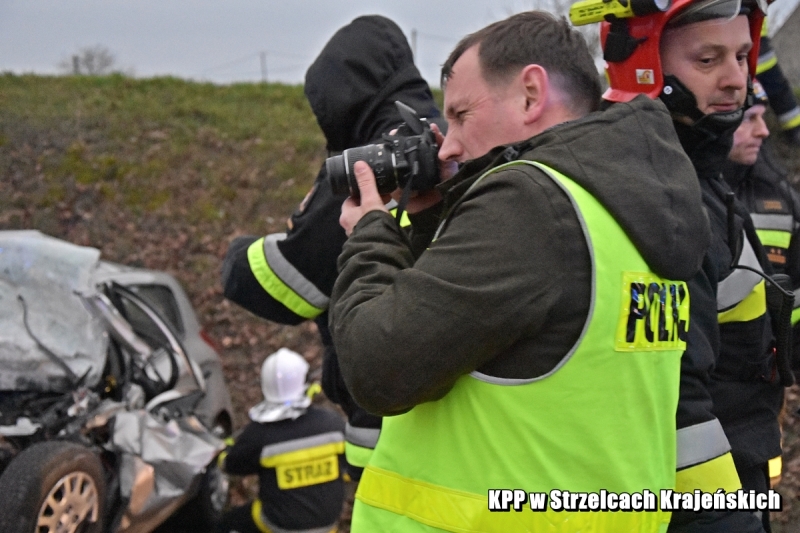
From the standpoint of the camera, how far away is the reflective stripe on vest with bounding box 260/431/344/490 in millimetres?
4617

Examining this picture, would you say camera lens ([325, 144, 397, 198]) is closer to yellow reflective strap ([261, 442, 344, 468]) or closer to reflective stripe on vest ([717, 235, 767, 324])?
reflective stripe on vest ([717, 235, 767, 324])

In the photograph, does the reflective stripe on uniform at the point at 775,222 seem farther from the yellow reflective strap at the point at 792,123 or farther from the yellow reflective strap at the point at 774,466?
the yellow reflective strap at the point at 792,123

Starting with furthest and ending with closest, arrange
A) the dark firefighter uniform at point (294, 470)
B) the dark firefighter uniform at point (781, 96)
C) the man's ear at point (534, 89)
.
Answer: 1. the dark firefighter uniform at point (781, 96)
2. the dark firefighter uniform at point (294, 470)
3. the man's ear at point (534, 89)

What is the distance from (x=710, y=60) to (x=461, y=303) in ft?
3.82

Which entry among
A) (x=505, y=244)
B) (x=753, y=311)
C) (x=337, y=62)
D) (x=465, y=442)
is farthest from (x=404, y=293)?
(x=337, y=62)

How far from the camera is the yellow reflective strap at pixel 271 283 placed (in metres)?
2.59

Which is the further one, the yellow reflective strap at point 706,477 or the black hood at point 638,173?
the yellow reflective strap at point 706,477

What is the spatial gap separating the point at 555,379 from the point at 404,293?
12.5 inches

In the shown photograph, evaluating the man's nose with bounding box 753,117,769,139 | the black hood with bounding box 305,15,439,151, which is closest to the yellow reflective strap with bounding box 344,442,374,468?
the black hood with bounding box 305,15,439,151

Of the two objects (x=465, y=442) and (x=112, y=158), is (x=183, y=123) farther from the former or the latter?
(x=465, y=442)

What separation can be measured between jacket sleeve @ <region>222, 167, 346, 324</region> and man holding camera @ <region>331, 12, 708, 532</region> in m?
0.93

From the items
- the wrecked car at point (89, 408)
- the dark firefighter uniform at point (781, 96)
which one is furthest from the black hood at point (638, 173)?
the dark firefighter uniform at point (781, 96)

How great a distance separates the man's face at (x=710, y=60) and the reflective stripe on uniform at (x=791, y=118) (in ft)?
19.0

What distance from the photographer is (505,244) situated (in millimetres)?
1446
